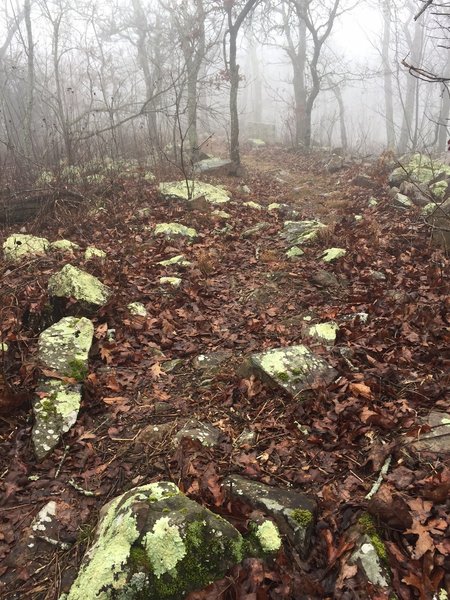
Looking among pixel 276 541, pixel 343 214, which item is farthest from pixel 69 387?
pixel 343 214

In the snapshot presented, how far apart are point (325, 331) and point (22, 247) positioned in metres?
4.86

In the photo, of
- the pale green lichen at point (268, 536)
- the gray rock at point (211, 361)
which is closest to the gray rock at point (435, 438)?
the pale green lichen at point (268, 536)

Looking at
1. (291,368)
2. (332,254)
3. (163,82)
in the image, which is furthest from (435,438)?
(163,82)

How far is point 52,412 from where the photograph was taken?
134 inches

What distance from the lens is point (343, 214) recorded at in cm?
878

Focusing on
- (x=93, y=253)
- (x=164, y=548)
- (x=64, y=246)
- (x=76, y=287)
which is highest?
(x=64, y=246)

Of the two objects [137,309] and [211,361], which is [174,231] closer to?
[137,309]

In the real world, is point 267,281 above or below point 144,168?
below

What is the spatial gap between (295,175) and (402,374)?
1173cm

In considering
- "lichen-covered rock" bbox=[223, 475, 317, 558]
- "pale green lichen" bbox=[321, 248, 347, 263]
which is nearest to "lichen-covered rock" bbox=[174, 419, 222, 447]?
"lichen-covered rock" bbox=[223, 475, 317, 558]

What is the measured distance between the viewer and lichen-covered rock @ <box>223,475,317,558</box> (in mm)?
2307

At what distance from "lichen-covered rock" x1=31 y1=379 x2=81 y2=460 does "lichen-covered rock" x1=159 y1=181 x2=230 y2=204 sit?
6.17 metres

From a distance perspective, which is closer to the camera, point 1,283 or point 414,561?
point 414,561

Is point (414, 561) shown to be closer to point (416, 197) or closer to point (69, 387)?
point (69, 387)
